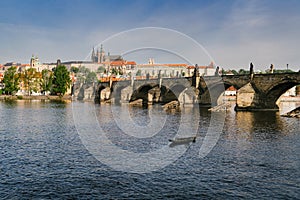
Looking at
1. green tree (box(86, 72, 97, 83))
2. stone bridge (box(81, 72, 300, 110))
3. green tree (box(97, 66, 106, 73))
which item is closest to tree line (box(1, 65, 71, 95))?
stone bridge (box(81, 72, 300, 110))

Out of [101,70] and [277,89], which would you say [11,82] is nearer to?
[101,70]

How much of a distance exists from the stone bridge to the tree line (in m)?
12.3

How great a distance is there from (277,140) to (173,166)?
43.3 feet

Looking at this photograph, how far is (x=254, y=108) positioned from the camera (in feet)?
201

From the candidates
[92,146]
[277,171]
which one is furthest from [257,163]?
[92,146]

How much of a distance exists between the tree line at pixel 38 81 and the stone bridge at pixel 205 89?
40.4ft

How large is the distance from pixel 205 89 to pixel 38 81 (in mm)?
71087

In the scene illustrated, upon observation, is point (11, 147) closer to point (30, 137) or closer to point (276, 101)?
point (30, 137)

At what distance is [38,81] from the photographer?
12319 cm

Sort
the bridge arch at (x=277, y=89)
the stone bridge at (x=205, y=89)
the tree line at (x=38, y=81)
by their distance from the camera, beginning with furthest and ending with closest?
the tree line at (x=38, y=81), the stone bridge at (x=205, y=89), the bridge arch at (x=277, y=89)

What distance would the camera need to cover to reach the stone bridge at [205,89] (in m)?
59.2

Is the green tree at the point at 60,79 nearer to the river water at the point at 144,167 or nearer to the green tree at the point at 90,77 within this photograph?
the green tree at the point at 90,77

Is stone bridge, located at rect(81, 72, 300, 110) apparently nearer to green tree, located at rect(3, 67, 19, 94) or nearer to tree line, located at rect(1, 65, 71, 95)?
tree line, located at rect(1, 65, 71, 95)

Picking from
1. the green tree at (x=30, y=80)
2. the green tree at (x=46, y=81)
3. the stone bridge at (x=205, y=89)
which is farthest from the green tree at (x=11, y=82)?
the stone bridge at (x=205, y=89)
